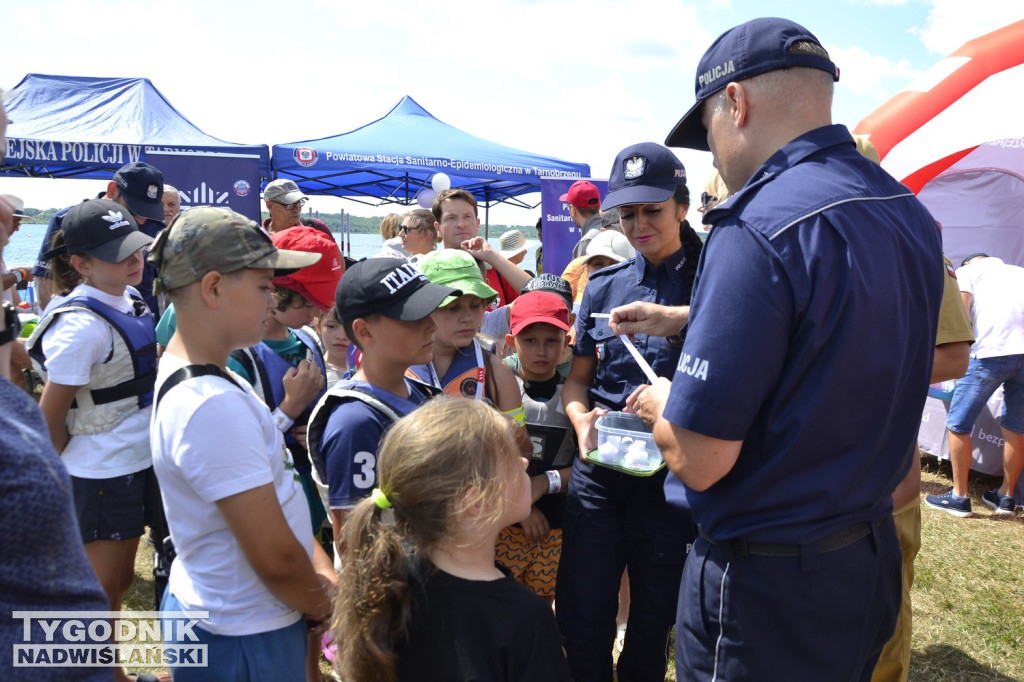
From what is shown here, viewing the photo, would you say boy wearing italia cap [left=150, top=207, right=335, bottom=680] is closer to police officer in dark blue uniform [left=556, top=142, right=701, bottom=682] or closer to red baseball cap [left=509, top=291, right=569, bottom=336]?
police officer in dark blue uniform [left=556, top=142, right=701, bottom=682]

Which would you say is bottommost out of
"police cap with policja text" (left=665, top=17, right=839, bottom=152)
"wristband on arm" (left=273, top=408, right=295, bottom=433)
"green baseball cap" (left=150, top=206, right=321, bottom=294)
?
"wristband on arm" (left=273, top=408, right=295, bottom=433)

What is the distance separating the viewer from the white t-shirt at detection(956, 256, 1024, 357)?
5.70 metres

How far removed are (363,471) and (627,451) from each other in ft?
3.14

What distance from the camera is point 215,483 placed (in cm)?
154

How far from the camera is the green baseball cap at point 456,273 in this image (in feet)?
8.95

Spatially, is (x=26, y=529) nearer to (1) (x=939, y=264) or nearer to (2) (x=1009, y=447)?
(1) (x=939, y=264)

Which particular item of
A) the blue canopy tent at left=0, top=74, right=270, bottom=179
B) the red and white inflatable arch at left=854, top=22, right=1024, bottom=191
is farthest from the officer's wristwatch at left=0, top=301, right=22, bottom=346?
the blue canopy tent at left=0, top=74, right=270, bottom=179

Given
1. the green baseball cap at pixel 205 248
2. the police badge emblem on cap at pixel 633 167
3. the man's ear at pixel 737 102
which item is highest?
the man's ear at pixel 737 102

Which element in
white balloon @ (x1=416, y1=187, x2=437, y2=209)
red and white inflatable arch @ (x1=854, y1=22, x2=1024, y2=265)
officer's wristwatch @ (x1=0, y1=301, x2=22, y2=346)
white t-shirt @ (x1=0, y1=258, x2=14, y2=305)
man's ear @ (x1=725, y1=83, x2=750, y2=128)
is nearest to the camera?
white t-shirt @ (x1=0, y1=258, x2=14, y2=305)

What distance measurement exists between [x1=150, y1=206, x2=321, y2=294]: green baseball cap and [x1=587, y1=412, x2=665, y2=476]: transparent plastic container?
1.26m

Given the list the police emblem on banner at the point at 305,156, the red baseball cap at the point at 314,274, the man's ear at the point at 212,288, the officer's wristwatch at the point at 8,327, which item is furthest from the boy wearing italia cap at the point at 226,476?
the police emblem on banner at the point at 305,156

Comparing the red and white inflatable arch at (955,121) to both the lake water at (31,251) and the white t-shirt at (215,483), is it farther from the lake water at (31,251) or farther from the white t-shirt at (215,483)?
the white t-shirt at (215,483)

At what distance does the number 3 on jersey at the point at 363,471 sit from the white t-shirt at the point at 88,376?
1.39m

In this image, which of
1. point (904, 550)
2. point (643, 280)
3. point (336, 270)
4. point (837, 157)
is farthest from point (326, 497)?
point (904, 550)
